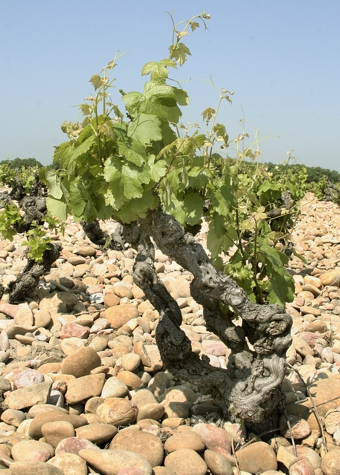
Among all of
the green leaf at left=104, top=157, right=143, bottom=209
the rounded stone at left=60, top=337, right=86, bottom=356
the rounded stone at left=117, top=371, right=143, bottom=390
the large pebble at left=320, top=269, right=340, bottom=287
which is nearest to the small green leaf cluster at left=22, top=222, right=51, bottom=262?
the rounded stone at left=60, top=337, right=86, bottom=356

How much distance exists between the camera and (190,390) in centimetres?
379

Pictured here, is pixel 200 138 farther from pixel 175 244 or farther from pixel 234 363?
pixel 234 363

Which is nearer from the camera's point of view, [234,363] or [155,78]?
[155,78]

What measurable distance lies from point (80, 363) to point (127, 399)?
0.63 metres

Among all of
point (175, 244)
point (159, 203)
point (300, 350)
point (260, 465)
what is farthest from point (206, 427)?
point (300, 350)

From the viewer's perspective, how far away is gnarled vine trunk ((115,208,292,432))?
301cm

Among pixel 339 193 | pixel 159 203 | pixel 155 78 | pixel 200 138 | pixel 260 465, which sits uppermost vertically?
pixel 339 193

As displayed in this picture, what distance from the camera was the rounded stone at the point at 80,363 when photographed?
3967mm

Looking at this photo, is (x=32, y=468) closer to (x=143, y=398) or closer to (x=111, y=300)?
(x=143, y=398)

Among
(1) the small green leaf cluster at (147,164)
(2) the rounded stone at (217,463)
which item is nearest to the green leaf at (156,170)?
(1) the small green leaf cluster at (147,164)

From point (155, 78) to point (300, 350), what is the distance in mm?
3163

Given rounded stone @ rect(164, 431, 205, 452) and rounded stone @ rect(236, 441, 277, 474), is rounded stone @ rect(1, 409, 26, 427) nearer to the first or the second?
rounded stone @ rect(164, 431, 205, 452)

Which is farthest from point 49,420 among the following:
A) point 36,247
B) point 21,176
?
point 21,176

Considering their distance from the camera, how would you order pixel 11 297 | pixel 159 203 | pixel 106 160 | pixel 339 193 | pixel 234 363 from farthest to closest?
1. pixel 339 193
2. pixel 11 297
3. pixel 234 363
4. pixel 159 203
5. pixel 106 160
